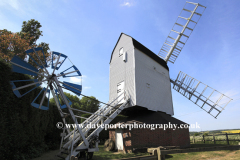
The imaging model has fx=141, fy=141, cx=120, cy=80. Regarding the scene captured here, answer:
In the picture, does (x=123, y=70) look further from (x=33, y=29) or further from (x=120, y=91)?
(x=33, y=29)

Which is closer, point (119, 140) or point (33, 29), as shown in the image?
point (119, 140)

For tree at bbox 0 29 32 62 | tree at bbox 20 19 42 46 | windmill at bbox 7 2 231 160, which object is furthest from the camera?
tree at bbox 20 19 42 46

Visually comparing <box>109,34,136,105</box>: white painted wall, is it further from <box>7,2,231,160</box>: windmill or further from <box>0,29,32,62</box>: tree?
<box>0,29,32,62</box>: tree

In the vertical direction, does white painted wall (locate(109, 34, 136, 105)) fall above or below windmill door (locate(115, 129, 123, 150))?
above

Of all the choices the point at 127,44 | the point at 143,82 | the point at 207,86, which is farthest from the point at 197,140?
the point at 127,44

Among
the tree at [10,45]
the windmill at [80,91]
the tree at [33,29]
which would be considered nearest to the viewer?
the windmill at [80,91]

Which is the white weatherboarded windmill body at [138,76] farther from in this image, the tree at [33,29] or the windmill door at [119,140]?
the tree at [33,29]

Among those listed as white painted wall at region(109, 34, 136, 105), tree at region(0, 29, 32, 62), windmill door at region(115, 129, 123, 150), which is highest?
tree at region(0, 29, 32, 62)

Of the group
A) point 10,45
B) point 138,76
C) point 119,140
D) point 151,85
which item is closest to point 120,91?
point 138,76

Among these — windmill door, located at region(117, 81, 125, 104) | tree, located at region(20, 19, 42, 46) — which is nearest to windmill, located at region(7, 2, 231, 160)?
windmill door, located at region(117, 81, 125, 104)

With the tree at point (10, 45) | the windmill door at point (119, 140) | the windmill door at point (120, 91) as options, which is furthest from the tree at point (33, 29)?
the windmill door at point (119, 140)

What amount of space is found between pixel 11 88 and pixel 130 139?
8.34 meters

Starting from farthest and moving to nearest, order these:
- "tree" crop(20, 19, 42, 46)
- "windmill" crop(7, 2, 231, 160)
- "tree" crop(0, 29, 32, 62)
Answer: "tree" crop(20, 19, 42, 46), "tree" crop(0, 29, 32, 62), "windmill" crop(7, 2, 231, 160)

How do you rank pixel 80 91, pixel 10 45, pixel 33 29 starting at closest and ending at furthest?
pixel 80 91 < pixel 10 45 < pixel 33 29
